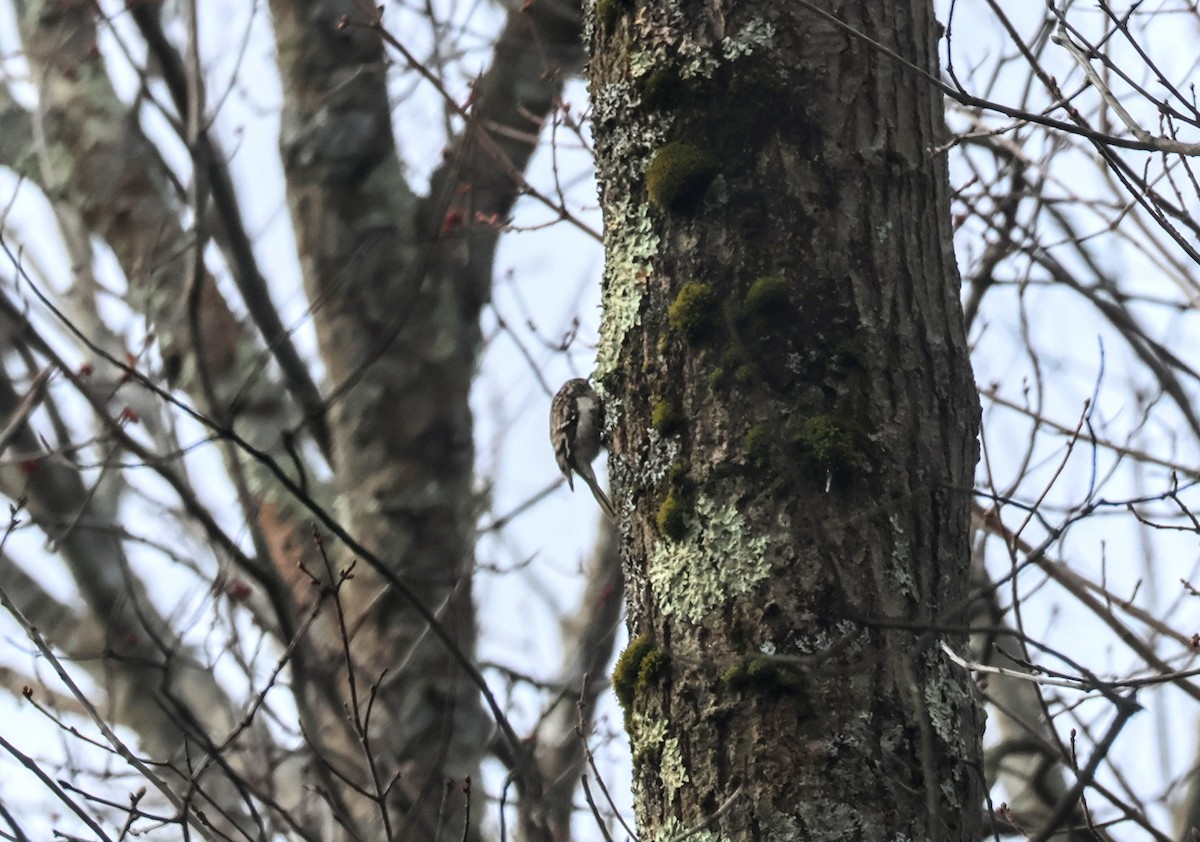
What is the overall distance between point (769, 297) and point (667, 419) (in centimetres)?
29

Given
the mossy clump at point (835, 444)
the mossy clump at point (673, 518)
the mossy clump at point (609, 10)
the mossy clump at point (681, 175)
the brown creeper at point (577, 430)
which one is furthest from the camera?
the brown creeper at point (577, 430)

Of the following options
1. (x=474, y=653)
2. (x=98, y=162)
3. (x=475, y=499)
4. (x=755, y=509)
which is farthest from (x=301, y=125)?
(x=755, y=509)

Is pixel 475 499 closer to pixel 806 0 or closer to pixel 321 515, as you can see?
pixel 321 515

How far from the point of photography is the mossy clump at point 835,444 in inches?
82.6

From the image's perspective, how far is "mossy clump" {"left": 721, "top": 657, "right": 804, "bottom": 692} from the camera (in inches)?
78.8

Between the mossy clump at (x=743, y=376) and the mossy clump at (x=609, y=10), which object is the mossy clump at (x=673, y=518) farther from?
the mossy clump at (x=609, y=10)

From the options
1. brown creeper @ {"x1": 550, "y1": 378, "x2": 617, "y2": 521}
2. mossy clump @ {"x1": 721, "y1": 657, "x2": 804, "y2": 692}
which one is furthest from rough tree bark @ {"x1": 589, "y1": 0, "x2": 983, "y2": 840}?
brown creeper @ {"x1": 550, "y1": 378, "x2": 617, "y2": 521}

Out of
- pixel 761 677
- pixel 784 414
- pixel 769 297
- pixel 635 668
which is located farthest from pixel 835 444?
pixel 635 668

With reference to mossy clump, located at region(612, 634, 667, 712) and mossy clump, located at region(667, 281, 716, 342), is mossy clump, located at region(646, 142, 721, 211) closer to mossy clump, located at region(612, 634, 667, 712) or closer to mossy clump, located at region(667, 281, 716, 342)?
mossy clump, located at region(667, 281, 716, 342)

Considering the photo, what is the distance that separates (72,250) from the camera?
5.47m

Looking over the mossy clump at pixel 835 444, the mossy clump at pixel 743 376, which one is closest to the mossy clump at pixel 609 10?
the mossy clump at pixel 743 376

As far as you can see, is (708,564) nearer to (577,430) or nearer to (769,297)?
(769,297)

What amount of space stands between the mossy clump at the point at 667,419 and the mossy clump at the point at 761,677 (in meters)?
0.45

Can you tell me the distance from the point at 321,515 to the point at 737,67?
1181 millimetres
